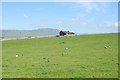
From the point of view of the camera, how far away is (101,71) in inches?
652

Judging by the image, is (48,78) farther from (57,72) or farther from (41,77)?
(57,72)

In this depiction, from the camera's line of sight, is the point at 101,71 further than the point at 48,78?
Yes

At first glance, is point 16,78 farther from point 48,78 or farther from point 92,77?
point 92,77

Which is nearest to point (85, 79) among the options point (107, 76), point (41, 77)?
point (107, 76)

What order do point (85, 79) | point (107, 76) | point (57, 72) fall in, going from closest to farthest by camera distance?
point (85, 79) < point (107, 76) < point (57, 72)

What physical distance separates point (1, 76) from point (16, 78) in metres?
1.42

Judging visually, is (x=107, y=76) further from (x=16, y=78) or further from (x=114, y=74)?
(x=16, y=78)

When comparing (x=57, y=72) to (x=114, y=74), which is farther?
(x=57, y=72)

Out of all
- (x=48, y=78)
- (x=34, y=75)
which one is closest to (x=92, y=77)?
(x=48, y=78)

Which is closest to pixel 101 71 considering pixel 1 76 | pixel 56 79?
pixel 56 79

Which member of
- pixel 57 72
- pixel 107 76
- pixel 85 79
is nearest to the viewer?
pixel 85 79

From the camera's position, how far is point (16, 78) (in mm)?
14688

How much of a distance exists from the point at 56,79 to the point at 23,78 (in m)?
2.19

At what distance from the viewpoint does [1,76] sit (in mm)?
15516
